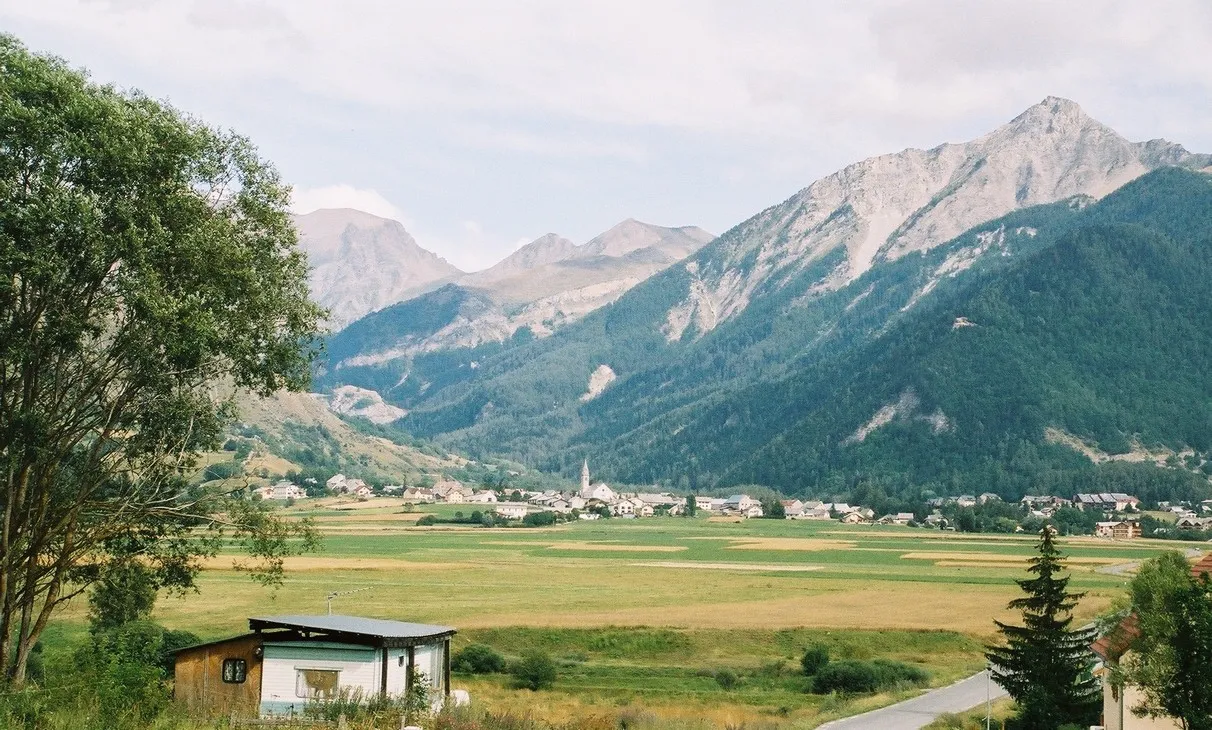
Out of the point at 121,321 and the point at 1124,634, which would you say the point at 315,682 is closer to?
the point at 121,321

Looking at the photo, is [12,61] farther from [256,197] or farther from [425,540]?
[425,540]

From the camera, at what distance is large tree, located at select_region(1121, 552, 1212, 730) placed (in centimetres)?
2919

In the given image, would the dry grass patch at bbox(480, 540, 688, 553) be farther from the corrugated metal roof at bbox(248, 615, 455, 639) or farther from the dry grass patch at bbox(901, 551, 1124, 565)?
the corrugated metal roof at bbox(248, 615, 455, 639)

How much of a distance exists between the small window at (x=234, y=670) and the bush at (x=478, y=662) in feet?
65.4

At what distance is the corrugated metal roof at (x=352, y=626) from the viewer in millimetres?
38119

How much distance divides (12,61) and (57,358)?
21.7ft

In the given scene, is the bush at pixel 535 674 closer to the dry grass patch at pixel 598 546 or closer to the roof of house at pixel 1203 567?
the roof of house at pixel 1203 567

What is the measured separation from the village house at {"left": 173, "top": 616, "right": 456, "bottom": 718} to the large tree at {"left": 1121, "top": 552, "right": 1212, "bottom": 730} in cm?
2022

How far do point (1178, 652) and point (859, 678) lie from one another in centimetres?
2759

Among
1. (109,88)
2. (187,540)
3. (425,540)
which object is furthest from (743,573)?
(109,88)

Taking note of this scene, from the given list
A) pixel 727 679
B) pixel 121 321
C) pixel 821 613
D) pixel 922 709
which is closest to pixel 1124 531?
pixel 821 613

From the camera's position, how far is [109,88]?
28891 millimetres

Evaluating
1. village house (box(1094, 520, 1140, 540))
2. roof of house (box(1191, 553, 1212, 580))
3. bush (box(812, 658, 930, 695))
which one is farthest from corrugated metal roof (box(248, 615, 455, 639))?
village house (box(1094, 520, 1140, 540))

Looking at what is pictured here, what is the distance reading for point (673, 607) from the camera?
3216 inches
